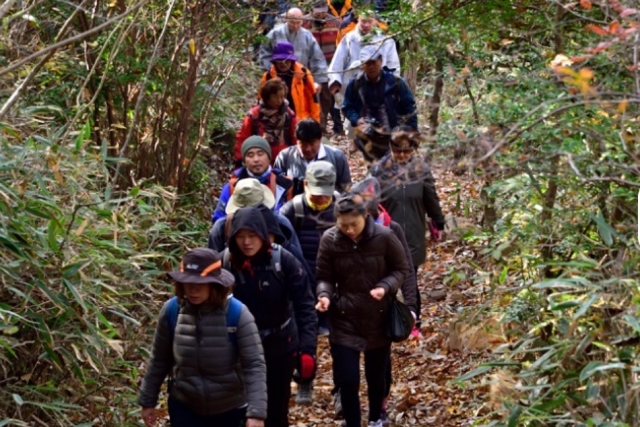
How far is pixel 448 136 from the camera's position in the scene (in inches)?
219

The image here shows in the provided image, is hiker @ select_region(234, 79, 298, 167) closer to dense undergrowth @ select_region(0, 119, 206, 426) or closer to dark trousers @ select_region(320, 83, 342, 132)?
dense undergrowth @ select_region(0, 119, 206, 426)

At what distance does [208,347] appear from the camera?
6.15 m

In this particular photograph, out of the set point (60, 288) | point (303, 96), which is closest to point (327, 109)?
point (303, 96)

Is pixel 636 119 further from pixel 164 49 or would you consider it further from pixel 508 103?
pixel 164 49

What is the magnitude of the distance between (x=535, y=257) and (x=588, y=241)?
0.74m

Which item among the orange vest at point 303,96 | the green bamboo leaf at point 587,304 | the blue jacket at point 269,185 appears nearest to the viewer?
the green bamboo leaf at point 587,304

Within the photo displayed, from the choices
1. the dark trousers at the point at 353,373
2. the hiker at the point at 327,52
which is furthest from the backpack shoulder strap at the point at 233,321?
the hiker at the point at 327,52

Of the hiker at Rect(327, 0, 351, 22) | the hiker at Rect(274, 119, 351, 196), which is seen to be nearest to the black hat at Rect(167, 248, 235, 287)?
the hiker at Rect(274, 119, 351, 196)

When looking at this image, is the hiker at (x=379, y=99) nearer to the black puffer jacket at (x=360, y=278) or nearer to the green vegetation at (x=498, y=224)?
the green vegetation at (x=498, y=224)

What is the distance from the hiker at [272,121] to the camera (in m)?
10.6

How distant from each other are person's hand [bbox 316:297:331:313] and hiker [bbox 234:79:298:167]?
3.31 metres

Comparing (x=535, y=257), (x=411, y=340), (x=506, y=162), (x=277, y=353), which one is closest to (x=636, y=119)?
(x=506, y=162)

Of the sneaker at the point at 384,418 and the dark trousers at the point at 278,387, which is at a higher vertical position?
the dark trousers at the point at 278,387

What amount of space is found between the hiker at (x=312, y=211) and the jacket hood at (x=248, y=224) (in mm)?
1406
